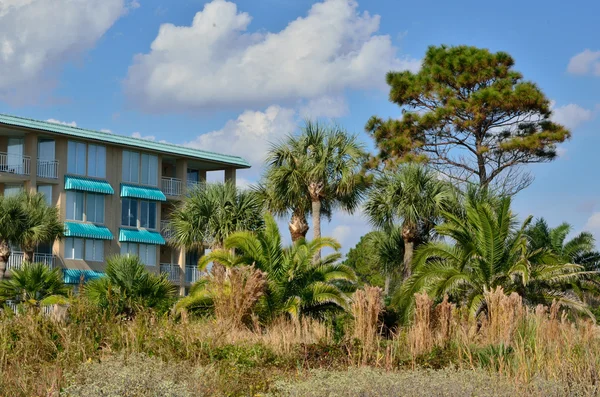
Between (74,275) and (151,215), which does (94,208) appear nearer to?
(151,215)

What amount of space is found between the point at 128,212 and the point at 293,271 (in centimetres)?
2980

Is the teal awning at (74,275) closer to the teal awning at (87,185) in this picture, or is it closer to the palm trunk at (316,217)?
the teal awning at (87,185)

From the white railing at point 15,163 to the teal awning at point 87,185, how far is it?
2.22 metres

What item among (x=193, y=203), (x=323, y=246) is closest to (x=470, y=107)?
(x=193, y=203)

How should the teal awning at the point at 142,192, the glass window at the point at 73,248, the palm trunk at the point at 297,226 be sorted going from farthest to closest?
the teal awning at the point at 142,192
the glass window at the point at 73,248
the palm trunk at the point at 297,226

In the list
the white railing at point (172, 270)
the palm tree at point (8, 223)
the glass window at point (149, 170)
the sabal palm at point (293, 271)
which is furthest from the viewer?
the white railing at point (172, 270)

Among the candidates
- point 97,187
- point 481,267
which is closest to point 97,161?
point 97,187

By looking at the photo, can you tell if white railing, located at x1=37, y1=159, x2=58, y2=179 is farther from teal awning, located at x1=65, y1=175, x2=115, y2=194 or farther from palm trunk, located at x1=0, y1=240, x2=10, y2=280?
palm trunk, located at x1=0, y1=240, x2=10, y2=280

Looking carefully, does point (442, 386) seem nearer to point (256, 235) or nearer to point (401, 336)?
point (401, 336)

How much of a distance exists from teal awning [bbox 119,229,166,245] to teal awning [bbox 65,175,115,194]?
2.53 m

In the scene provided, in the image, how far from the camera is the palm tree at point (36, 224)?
41906 mm

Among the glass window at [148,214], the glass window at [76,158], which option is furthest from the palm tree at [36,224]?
the glass window at [148,214]

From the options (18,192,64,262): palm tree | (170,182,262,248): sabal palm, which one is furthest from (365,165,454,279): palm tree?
(18,192,64,262): palm tree

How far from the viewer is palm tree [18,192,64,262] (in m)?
41.9
